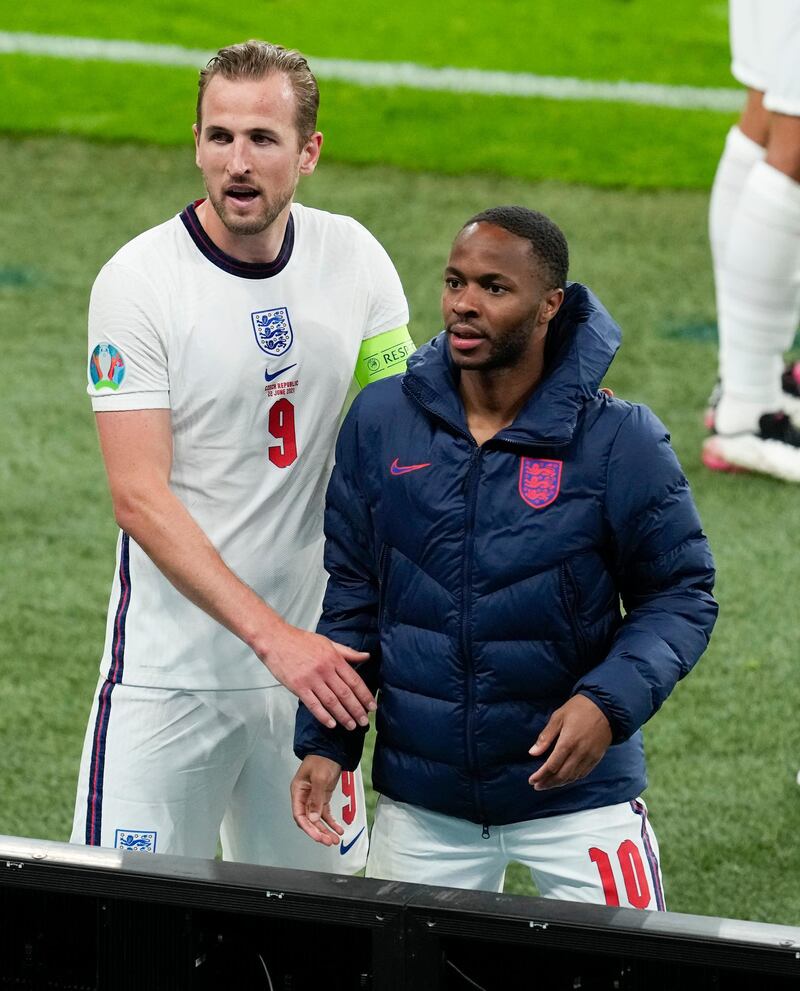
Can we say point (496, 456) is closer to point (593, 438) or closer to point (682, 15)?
point (593, 438)

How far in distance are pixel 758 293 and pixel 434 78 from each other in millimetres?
4801

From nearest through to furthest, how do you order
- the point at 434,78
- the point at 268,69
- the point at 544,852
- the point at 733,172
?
the point at 544,852
the point at 268,69
the point at 733,172
the point at 434,78

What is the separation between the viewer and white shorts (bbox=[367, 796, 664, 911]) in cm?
242

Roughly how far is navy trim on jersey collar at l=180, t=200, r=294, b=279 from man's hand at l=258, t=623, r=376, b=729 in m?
0.55

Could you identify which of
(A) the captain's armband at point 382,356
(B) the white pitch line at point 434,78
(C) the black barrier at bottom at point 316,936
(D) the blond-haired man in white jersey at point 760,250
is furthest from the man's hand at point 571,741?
(B) the white pitch line at point 434,78

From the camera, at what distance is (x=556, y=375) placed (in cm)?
235

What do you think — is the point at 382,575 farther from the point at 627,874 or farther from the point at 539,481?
the point at 627,874

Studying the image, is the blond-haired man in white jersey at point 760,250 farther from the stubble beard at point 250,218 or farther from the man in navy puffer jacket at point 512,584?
the man in navy puffer jacket at point 512,584

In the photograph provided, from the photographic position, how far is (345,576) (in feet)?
8.18

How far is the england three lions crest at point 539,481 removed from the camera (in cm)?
233

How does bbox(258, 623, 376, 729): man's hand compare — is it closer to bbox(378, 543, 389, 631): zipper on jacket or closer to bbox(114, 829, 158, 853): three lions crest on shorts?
bbox(378, 543, 389, 631): zipper on jacket

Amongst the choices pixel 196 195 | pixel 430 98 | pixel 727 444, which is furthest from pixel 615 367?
pixel 430 98

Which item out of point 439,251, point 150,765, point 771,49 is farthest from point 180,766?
point 439,251

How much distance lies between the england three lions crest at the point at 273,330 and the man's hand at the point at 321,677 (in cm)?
45
